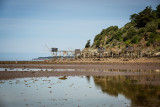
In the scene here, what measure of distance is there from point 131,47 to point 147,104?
63.3m

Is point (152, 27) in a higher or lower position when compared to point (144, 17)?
lower

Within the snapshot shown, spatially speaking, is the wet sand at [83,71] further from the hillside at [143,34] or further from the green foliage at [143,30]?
the green foliage at [143,30]

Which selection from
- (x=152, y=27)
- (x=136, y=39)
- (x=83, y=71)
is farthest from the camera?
(x=136, y=39)

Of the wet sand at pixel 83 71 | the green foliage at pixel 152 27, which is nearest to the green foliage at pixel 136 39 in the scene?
the green foliage at pixel 152 27

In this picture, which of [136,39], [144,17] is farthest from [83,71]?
[144,17]

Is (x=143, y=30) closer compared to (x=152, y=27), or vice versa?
(x=152, y=27)

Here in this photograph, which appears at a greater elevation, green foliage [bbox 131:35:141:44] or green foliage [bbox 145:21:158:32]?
green foliage [bbox 145:21:158:32]

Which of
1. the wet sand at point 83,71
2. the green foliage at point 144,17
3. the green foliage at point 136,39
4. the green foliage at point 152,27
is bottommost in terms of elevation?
the wet sand at point 83,71

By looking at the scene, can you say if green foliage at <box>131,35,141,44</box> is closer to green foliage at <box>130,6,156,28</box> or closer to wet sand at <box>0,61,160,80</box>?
green foliage at <box>130,6,156,28</box>

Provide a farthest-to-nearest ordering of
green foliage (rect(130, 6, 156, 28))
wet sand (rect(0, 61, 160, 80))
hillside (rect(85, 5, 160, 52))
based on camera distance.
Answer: green foliage (rect(130, 6, 156, 28)), hillside (rect(85, 5, 160, 52)), wet sand (rect(0, 61, 160, 80))

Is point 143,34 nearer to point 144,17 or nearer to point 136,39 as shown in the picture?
point 136,39

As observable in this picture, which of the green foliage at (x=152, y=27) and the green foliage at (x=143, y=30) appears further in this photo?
the green foliage at (x=152, y=27)

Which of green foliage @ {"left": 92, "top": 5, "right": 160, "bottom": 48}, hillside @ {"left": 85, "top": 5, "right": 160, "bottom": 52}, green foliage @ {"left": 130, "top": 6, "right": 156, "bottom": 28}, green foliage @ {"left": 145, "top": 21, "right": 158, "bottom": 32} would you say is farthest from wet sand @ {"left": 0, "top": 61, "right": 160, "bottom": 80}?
green foliage @ {"left": 130, "top": 6, "right": 156, "bottom": 28}

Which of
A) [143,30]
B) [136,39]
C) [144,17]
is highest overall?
[144,17]
